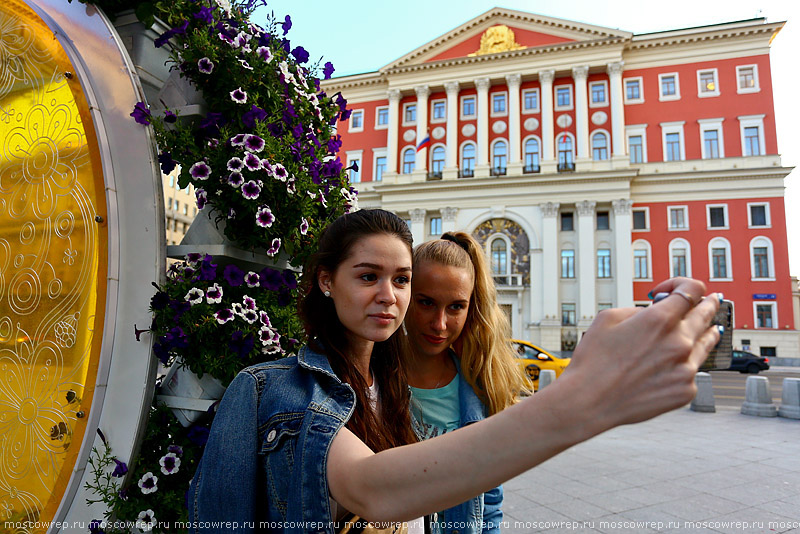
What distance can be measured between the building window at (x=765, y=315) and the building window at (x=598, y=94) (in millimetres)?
14963

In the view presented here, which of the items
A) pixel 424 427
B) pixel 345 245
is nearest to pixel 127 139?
pixel 345 245

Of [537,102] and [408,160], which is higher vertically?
[537,102]

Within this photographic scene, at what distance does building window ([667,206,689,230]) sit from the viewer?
1132 inches

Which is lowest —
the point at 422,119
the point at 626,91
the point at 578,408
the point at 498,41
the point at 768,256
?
the point at 578,408

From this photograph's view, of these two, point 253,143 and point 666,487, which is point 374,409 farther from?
point 666,487

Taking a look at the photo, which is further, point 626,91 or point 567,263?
point 626,91

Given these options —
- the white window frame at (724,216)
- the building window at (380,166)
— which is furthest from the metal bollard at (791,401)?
the building window at (380,166)

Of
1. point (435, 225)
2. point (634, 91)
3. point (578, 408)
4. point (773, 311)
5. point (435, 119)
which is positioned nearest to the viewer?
point (578, 408)

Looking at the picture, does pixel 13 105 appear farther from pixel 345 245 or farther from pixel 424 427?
pixel 424 427

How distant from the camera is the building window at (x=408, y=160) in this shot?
34.2m

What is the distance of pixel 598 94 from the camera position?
3127cm

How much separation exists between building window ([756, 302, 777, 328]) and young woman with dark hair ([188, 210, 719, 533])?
31.6 meters

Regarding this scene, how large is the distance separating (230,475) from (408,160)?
34351 millimetres

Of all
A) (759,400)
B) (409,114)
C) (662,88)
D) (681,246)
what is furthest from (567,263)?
(759,400)
